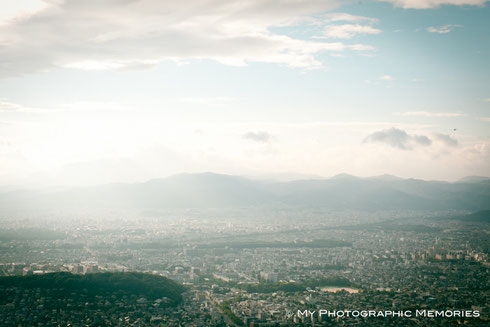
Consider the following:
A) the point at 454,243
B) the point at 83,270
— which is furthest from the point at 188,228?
the point at 454,243

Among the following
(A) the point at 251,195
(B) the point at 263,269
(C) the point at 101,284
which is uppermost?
(A) the point at 251,195

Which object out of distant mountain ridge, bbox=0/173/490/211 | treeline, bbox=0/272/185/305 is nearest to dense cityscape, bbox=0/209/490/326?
treeline, bbox=0/272/185/305

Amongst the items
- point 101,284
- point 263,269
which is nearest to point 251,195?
point 263,269

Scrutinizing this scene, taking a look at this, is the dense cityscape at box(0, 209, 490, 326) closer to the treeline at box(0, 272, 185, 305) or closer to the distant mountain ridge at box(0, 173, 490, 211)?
the treeline at box(0, 272, 185, 305)

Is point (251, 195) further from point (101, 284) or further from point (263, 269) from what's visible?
point (101, 284)

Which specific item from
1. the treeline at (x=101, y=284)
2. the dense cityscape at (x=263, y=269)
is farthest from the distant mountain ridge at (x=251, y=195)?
the treeline at (x=101, y=284)

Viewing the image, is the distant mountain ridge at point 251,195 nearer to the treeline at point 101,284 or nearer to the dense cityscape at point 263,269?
the dense cityscape at point 263,269

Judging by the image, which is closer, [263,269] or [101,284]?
[101,284]

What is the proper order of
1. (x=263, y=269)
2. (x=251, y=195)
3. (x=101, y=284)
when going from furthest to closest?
(x=251, y=195) → (x=263, y=269) → (x=101, y=284)
